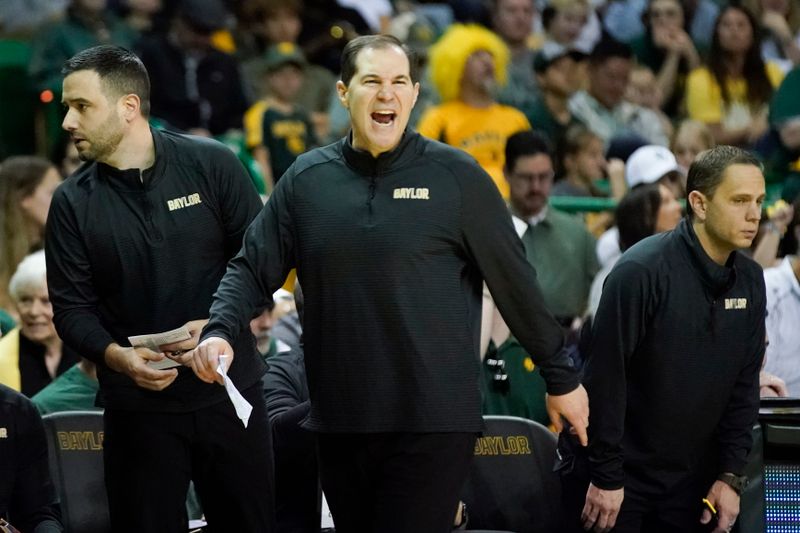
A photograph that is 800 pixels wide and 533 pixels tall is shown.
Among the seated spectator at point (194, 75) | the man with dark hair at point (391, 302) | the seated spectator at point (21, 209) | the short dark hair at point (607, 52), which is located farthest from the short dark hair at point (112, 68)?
the short dark hair at point (607, 52)

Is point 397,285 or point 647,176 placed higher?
point 647,176

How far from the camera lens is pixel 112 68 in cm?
482

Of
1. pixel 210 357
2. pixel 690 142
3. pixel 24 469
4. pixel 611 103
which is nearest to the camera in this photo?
pixel 210 357

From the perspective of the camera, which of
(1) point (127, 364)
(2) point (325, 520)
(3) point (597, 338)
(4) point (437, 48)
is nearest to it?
(1) point (127, 364)

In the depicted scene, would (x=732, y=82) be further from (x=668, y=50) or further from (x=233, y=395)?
(x=233, y=395)

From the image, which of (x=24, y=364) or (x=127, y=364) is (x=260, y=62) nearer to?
(x=24, y=364)

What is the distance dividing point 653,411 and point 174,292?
5.36 ft

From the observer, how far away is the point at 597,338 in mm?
5117

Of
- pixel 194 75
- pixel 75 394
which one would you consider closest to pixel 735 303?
pixel 75 394

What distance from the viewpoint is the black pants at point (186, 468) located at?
4770 mm

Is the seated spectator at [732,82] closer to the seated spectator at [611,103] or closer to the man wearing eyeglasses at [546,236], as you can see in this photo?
the seated spectator at [611,103]

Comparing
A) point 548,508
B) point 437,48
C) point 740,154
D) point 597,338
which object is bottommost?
point 548,508

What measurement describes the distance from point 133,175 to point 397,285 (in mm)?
1052

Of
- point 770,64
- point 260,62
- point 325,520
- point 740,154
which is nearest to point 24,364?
point 325,520
